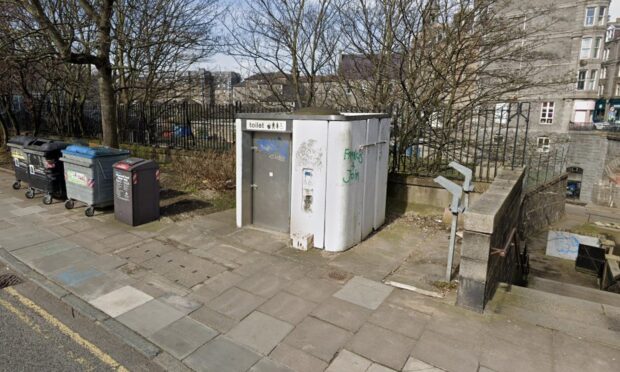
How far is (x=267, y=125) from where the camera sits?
21.5ft

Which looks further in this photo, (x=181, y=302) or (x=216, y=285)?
(x=216, y=285)

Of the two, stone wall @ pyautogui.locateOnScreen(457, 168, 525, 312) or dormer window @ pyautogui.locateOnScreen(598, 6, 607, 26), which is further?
dormer window @ pyautogui.locateOnScreen(598, 6, 607, 26)

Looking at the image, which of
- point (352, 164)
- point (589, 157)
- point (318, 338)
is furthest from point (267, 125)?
point (589, 157)

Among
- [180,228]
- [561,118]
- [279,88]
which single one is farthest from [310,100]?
[561,118]

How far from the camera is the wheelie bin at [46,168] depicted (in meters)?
8.52

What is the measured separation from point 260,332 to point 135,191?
450 centimetres

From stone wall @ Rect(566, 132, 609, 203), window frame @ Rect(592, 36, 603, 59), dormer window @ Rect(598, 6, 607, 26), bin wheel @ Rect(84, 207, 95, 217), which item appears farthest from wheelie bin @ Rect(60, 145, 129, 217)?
window frame @ Rect(592, 36, 603, 59)

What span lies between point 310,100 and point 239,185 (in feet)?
23.6

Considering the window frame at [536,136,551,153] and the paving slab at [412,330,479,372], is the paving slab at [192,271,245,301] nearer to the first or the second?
the paving slab at [412,330,479,372]

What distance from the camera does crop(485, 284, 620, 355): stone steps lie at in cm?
396

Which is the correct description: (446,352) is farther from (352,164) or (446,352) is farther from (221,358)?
(352,164)

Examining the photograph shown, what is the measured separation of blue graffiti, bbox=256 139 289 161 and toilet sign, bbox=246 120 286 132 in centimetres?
28

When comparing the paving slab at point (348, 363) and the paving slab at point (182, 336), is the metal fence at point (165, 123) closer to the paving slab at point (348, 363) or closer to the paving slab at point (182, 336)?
the paving slab at point (182, 336)

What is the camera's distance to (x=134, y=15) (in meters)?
15.1
